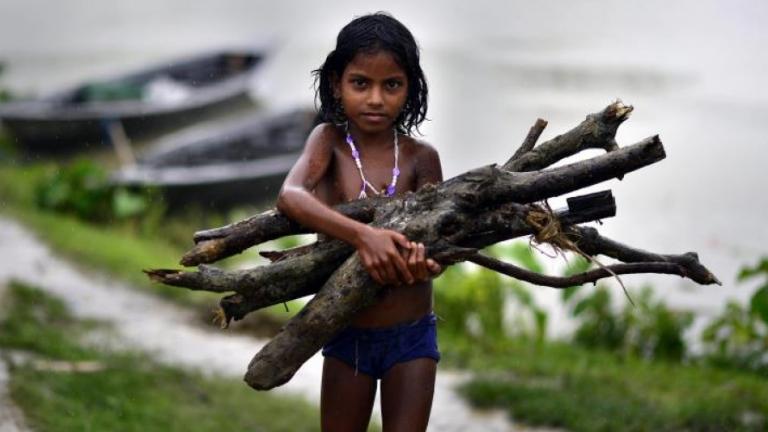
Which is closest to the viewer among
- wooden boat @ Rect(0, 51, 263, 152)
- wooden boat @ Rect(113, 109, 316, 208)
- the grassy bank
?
the grassy bank

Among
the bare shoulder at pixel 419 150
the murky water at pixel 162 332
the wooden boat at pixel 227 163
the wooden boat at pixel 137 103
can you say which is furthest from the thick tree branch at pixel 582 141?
the wooden boat at pixel 137 103

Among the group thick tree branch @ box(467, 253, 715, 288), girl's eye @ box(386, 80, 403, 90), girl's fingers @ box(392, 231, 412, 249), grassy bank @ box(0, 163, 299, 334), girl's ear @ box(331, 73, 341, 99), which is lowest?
thick tree branch @ box(467, 253, 715, 288)

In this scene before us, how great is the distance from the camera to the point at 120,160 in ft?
43.6

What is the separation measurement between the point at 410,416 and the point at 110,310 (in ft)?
16.1

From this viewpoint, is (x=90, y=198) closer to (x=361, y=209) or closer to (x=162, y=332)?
(x=162, y=332)

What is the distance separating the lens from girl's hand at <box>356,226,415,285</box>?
2.47 m

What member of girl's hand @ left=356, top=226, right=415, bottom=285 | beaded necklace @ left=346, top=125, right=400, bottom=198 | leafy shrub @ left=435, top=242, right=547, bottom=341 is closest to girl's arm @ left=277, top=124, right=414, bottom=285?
girl's hand @ left=356, top=226, right=415, bottom=285

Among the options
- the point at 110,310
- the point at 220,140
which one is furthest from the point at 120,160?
the point at 110,310

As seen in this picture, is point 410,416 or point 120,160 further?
point 120,160

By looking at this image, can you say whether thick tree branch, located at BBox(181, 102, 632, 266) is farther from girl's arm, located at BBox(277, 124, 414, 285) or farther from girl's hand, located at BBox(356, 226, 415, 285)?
girl's hand, located at BBox(356, 226, 415, 285)

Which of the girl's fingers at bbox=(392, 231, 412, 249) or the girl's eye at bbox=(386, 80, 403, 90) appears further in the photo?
the girl's eye at bbox=(386, 80, 403, 90)

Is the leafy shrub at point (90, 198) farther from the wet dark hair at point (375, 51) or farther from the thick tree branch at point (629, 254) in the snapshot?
the thick tree branch at point (629, 254)

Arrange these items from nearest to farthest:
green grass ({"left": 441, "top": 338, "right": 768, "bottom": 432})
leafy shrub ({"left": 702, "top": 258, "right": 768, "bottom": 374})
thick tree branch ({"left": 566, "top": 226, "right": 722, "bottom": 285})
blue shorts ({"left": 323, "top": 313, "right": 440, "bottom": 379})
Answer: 1. thick tree branch ({"left": 566, "top": 226, "right": 722, "bottom": 285})
2. blue shorts ({"left": 323, "top": 313, "right": 440, "bottom": 379})
3. green grass ({"left": 441, "top": 338, "right": 768, "bottom": 432})
4. leafy shrub ({"left": 702, "top": 258, "right": 768, "bottom": 374})

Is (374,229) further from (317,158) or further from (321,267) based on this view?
(317,158)
